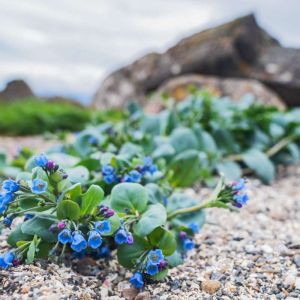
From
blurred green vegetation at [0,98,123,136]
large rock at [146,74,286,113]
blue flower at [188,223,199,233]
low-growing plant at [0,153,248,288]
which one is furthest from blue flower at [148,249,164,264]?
blurred green vegetation at [0,98,123,136]

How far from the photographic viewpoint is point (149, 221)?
1416 mm

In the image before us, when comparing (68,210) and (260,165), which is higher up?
(68,210)

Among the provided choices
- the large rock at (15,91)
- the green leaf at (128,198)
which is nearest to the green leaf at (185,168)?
the green leaf at (128,198)

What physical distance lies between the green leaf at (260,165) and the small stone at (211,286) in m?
1.42

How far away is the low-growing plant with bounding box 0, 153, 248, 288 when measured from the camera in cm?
132

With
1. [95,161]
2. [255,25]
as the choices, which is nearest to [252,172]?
[95,161]

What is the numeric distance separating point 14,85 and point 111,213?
942 cm

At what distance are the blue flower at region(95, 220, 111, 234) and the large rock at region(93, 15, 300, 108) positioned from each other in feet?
15.3

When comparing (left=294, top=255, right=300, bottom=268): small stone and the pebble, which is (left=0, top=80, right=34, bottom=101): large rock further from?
(left=294, top=255, right=300, bottom=268): small stone

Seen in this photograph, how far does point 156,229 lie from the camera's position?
147cm

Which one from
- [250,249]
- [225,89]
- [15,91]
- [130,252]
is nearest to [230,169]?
[250,249]

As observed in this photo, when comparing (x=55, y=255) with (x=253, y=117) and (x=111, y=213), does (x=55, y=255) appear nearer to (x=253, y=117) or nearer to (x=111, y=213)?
(x=111, y=213)

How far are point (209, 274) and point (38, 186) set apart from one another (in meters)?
0.61

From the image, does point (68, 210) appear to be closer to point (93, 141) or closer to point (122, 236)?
point (122, 236)
